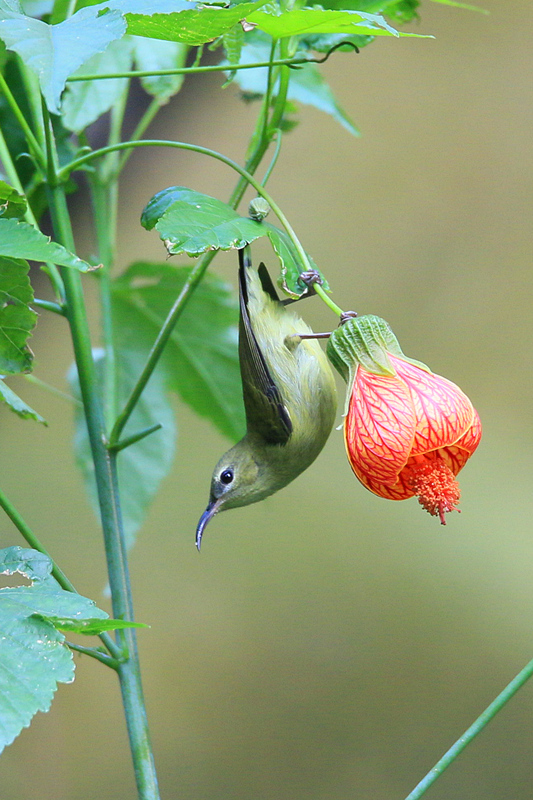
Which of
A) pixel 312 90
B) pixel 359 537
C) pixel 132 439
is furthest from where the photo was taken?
pixel 359 537

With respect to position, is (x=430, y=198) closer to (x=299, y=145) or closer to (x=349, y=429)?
(x=299, y=145)

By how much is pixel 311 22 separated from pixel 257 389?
42 cm

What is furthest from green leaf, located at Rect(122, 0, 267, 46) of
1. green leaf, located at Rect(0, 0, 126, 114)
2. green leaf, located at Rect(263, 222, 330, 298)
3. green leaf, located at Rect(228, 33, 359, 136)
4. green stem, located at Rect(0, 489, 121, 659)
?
green leaf, located at Rect(228, 33, 359, 136)

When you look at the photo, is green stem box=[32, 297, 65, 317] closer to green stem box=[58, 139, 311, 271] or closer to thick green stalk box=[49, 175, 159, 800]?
thick green stalk box=[49, 175, 159, 800]

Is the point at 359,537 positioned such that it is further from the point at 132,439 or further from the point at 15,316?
the point at 15,316

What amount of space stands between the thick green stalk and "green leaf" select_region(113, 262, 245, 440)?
0.34 meters

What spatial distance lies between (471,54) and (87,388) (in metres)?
1.92

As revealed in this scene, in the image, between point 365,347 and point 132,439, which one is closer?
point 365,347

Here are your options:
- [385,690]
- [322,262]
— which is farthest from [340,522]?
[322,262]

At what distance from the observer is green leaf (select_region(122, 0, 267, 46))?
0.51 m

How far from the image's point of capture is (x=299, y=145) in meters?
2.25

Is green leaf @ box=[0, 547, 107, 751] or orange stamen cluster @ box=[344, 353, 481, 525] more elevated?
orange stamen cluster @ box=[344, 353, 481, 525]

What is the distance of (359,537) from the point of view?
6.88 feet

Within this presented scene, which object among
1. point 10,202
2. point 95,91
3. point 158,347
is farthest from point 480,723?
point 95,91
